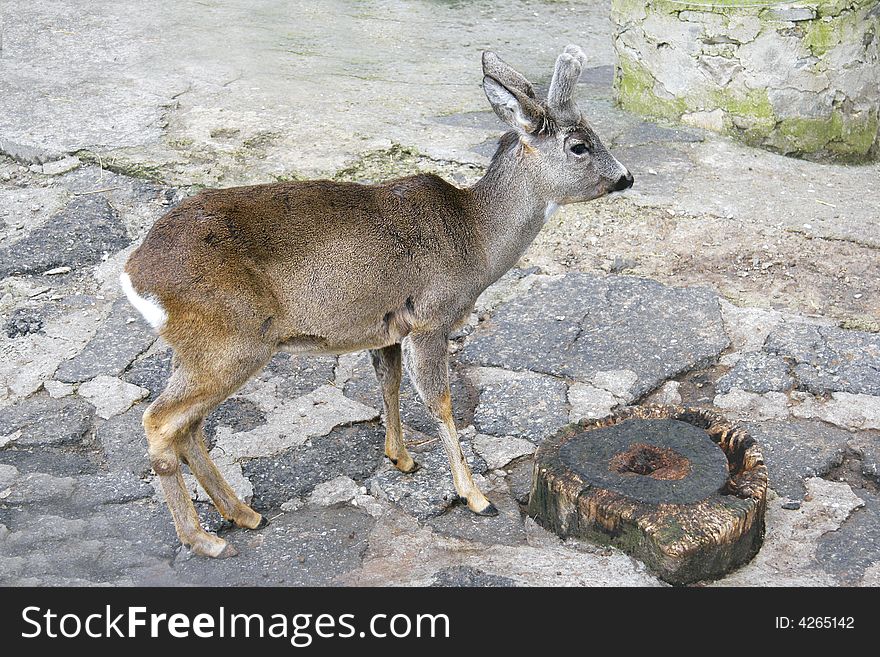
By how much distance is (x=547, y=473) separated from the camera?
3396 mm

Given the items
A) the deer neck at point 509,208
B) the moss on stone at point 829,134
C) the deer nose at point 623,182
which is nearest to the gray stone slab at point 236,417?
the deer neck at point 509,208

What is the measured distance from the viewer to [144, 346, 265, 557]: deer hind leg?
3.25 metres

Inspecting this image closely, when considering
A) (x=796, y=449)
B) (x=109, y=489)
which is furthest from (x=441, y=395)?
(x=796, y=449)

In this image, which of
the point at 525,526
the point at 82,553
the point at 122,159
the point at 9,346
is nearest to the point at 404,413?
the point at 525,526

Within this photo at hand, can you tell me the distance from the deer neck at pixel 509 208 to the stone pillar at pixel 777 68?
2995mm

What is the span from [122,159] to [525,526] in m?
3.55

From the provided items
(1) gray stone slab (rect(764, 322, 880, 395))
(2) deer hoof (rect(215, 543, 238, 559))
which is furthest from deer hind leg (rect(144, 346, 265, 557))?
(1) gray stone slab (rect(764, 322, 880, 395))

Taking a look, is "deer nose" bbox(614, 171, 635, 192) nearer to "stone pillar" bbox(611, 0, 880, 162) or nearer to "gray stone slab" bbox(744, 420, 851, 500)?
"gray stone slab" bbox(744, 420, 851, 500)

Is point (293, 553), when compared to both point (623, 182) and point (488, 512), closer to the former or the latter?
point (488, 512)

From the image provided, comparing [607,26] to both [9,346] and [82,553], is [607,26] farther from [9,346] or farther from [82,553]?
[82,553]

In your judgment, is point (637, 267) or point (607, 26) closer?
point (637, 267)

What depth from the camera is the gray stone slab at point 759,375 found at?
4234mm

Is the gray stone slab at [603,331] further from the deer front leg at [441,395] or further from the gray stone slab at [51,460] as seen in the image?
the gray stone slab at [51,460]

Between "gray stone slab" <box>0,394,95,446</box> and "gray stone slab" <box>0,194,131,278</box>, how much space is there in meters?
1.07
